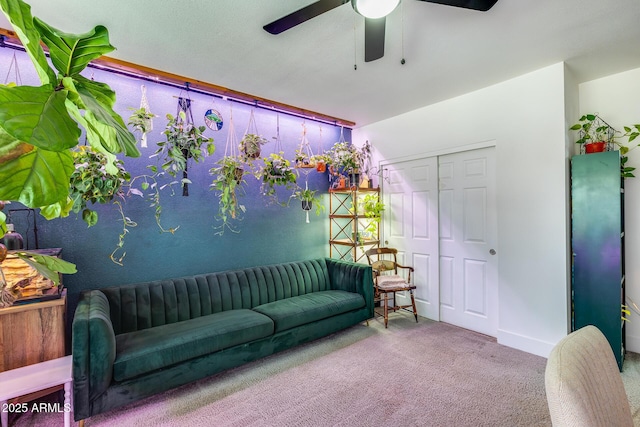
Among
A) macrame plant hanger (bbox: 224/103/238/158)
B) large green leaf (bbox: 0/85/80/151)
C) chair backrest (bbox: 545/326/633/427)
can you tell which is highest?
macrame plant hanger (bbox: 224/103/238/158)

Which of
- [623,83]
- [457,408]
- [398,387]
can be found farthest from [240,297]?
[623,83]

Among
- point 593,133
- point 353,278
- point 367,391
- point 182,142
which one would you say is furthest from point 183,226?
point 593,133

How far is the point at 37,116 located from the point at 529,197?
354 cm

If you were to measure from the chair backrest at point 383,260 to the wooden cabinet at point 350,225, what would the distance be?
0.16 meters

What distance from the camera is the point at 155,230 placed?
303 centimetres

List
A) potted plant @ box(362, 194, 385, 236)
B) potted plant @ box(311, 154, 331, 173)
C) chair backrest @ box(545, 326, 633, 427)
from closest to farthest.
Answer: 1. chair backrest @ box(545, 326, 633, 427)
2. potted plant @ box(311, 154, 331, 173)
3. potted plant @ box(362, 194, 385, 236)

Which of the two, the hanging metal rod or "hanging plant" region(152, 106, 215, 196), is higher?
the hanging metal rod

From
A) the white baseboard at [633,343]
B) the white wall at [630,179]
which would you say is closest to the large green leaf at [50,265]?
the white wall at [630,179]

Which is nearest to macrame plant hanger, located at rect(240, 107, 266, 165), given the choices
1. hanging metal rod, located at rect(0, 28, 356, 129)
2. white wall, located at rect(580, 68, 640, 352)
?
hanging metal rod, located at rect(0, 28, 356, 129)

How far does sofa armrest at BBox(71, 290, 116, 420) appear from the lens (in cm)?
192

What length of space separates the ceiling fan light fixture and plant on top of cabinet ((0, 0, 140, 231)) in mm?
1447

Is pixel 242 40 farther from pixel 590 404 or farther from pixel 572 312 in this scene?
pixel 572 312

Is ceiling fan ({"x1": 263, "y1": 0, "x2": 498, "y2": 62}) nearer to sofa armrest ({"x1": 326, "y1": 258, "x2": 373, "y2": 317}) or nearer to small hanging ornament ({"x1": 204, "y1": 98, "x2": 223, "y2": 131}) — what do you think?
small hanging ornament ({"x1": 204, "y1": 98, "x2": 223, "y2": 131})

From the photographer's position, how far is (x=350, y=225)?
15.1 feet
